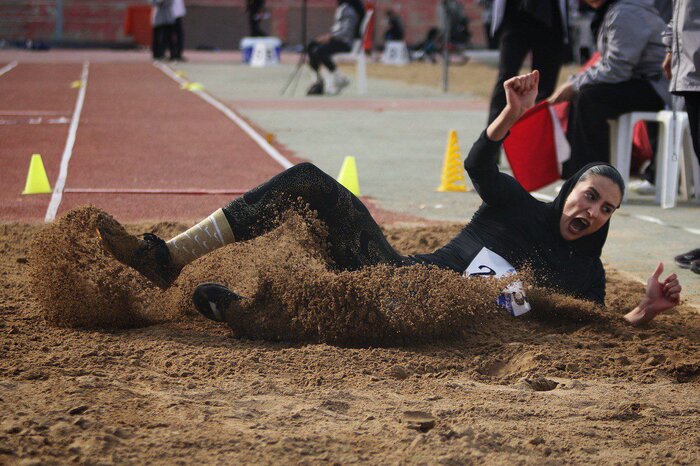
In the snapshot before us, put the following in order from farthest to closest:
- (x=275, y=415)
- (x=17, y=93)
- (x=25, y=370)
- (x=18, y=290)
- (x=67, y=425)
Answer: (x=17, y=93)
(x=18, y=290)
(x=25, y=370)
(x=275, y=415)
(x=67, y=425)

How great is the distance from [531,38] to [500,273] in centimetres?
455

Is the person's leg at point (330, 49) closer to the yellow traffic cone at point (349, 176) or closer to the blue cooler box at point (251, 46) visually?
the yellow traffic cone at point (349, 176)

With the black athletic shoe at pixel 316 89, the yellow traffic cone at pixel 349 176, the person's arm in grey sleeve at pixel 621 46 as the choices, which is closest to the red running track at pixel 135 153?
the yellow traffic cone at pixel 349 176

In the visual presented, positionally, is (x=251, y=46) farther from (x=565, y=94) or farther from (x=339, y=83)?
(x=565, y=94)

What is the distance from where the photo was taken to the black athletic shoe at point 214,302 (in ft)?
13.8

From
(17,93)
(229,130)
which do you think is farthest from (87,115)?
(17,93)

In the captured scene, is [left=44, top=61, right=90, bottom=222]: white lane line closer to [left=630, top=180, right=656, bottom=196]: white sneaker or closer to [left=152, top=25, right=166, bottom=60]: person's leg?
[left=630, top=180, right=656, bottom=196]: white sneaker

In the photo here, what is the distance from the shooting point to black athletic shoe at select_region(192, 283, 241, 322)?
421 cm

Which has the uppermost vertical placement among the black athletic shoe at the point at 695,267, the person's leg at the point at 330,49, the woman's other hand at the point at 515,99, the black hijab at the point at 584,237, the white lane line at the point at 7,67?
the woman's other hand at the point at 515,99

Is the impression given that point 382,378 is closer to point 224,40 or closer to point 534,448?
point 534,448

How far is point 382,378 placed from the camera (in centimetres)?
374

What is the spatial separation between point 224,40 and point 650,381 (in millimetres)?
36387

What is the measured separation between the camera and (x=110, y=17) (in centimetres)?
3791

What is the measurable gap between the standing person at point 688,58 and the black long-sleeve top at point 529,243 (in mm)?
1428
